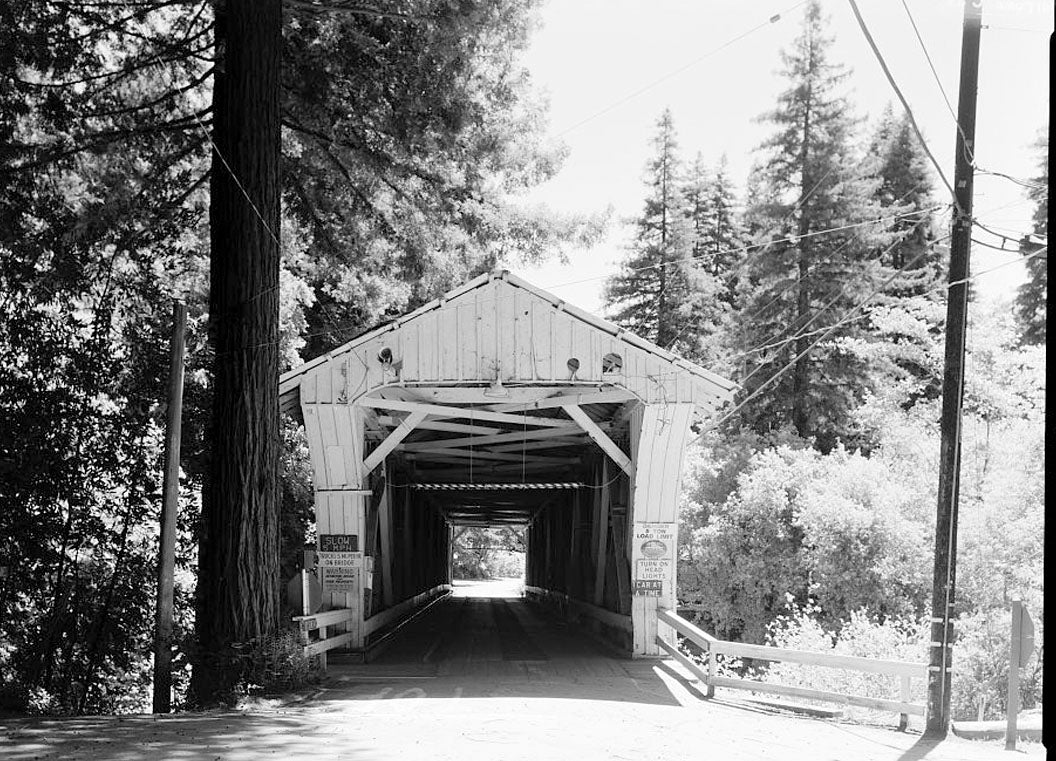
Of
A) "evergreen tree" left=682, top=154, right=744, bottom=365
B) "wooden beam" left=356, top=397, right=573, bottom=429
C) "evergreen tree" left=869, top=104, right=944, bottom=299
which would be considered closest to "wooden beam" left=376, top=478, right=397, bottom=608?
"wooden beam" left=356, top=397, right=573, bottom=429

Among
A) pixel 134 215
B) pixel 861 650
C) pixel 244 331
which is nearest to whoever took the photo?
pixel 244 331

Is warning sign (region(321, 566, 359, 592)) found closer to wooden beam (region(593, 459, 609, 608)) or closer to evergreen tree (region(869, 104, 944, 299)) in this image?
wooden beam (region(593, 459, 609, 608))

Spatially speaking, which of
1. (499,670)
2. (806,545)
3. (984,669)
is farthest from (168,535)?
(806,545)

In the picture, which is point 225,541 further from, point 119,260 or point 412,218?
point 412,218

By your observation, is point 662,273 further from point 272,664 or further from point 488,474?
point 272,664

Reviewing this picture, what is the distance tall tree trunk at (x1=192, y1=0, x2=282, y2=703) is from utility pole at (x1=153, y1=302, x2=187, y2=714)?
0.36 meters

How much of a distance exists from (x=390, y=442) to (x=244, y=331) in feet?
15.9

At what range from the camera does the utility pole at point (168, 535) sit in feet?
35.6

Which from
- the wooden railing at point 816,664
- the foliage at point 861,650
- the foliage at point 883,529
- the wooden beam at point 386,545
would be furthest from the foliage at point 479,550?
the wooden railing at point 816,664

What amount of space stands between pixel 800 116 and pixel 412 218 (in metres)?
25.0

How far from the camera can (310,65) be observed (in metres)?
13.6

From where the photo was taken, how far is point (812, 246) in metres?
36.8

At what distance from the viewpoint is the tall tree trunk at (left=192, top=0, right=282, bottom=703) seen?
11.2 m

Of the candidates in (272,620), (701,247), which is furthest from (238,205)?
(701,247)
